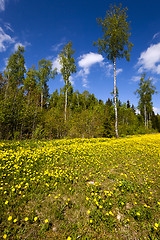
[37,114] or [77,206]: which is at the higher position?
[37,114]

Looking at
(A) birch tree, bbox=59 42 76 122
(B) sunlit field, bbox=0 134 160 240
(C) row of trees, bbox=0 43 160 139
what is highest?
(A) birch tree, bbox=59 42 76 122

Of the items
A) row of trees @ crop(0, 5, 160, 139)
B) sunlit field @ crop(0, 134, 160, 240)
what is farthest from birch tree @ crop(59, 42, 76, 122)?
sunlit field @ crop(0, 134, 160, 240)

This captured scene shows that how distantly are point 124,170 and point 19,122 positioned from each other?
11100 millimetres

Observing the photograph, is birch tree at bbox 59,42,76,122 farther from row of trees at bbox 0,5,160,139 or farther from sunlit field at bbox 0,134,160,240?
sunlit field at bbox 0,134,160,240

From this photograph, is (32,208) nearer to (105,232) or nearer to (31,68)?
(105,232)

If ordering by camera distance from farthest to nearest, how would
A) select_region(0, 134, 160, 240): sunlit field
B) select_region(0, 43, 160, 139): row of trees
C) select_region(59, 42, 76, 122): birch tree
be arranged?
select_region(59, 42, 76, 122): birch tree
select_region(0, 43, 160, 139): row of trees
select_region(0, 134, 160, 240): sunlit field

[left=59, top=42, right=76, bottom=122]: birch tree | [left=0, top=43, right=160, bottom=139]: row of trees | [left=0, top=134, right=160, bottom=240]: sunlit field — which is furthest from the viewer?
[left=59, top=42, right=76, bottom=122]: birch tree

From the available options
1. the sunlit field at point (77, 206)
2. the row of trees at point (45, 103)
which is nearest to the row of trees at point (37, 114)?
the row of trees at point (45, 103)

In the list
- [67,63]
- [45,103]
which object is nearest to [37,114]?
[45,103]

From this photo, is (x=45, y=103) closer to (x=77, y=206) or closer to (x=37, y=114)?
(x=37, y=114)

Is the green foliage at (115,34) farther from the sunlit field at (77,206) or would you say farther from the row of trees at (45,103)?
the sunlit field at (77,206)

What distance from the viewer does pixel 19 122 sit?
11.4 m

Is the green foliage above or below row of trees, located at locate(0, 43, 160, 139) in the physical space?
above

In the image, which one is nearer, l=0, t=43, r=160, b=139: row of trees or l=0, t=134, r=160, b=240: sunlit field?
l=0, t=134, r=160, b=240: sunlit field
